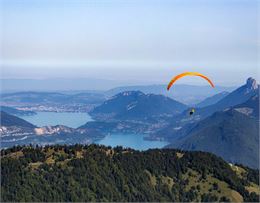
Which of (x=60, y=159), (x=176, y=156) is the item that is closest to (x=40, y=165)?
(x=60, y=159)

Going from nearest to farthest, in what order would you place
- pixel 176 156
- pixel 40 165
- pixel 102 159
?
1. pixel 40 165
2. pixel 102 159
3. pixel 176 156

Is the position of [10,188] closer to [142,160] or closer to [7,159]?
[7,159]

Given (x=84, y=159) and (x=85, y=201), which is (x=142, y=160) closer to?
(x=84, y=159)

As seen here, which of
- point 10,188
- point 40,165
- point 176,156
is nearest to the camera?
point 10,188

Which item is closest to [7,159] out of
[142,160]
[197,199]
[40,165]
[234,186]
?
[40,165]

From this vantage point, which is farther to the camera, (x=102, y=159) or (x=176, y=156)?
(x=176, y=156)

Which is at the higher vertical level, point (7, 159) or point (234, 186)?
point (7, 159)
